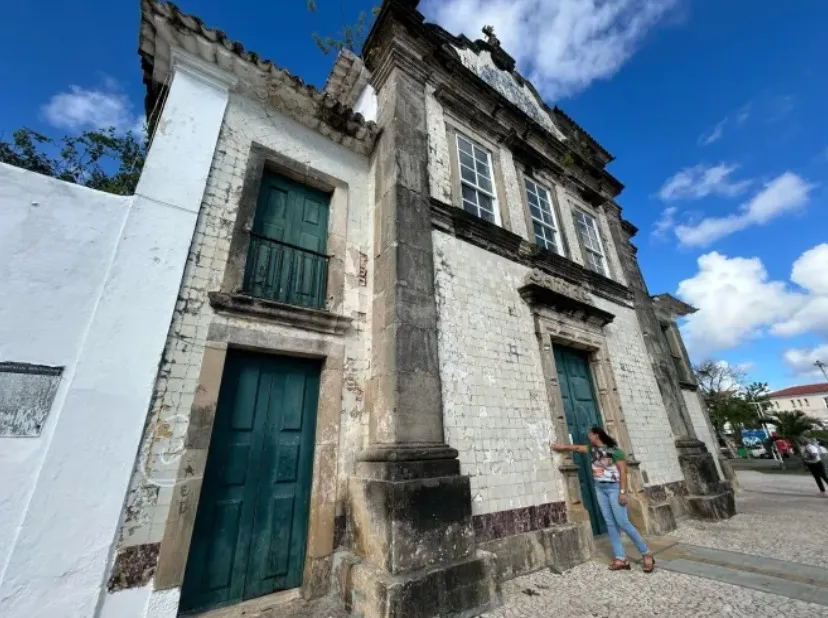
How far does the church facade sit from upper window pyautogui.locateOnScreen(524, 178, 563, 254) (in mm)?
138

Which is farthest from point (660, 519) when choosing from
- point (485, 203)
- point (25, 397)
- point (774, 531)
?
point (25, 397)

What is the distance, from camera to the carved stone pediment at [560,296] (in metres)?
5.80

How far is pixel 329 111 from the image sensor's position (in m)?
5.22

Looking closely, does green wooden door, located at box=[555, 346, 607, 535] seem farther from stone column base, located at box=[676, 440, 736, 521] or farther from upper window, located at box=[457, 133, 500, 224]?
upper window, located at box=[457, 133, 500, 224]

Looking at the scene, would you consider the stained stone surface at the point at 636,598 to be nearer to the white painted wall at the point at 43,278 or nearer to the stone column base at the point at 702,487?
the stone column base at the point at 702,487

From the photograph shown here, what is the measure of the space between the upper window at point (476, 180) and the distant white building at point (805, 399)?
74.9m

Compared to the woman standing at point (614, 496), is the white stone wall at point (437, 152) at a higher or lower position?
higher

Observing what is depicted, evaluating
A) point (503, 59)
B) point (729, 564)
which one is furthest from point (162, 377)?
point (503, 59)

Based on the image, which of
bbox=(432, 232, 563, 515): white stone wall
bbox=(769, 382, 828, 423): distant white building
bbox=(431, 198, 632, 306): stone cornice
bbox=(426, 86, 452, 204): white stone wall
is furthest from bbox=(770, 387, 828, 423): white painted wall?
bbox=(426, 86, 452, 204): white stone wall

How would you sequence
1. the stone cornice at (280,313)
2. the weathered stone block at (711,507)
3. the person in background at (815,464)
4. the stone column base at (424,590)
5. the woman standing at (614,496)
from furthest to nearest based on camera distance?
1. the person in background at (815,464)
2. the weathered stone block at (711,507)
3. the woman standing at (614,496)
4. the stone cornice at (280,313)
5. the stone column base at (424,590)

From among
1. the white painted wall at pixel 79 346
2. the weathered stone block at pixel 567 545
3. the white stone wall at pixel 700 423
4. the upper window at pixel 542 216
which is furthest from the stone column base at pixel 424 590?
the white stone wall at pixel 700 423

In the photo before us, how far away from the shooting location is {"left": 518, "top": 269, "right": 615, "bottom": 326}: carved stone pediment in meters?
5.80

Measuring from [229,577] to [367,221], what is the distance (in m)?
4.40

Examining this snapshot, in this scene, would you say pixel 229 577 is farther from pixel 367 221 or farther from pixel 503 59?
pixel 503 59
